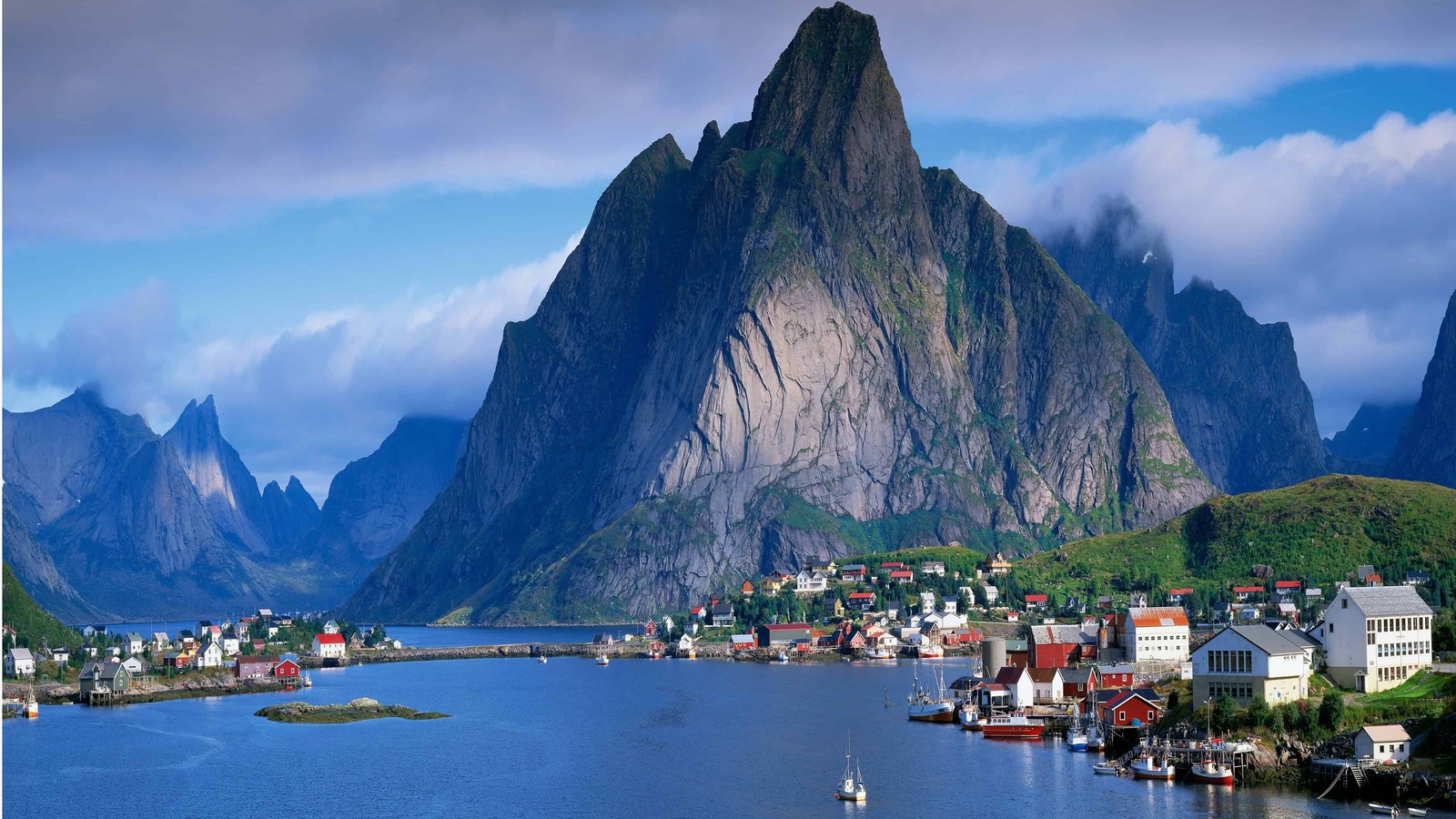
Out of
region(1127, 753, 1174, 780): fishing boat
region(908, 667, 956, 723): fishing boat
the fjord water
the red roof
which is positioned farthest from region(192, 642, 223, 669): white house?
region(1127, 753, 1174, 780): fishing boat

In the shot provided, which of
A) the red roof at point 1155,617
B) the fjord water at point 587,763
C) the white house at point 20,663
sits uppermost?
the red roof at point 1155,617

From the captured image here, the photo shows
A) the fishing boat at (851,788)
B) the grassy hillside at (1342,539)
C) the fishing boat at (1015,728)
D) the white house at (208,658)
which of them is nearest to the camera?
the fishing boat at (851,788)

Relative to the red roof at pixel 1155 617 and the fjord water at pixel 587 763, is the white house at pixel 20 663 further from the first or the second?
the red roof at pixel 1155 617

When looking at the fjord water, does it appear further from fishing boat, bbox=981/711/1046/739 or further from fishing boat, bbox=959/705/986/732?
fishing boat, bbox=981/711/1046/739

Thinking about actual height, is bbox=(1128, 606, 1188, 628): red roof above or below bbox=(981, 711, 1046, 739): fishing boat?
above

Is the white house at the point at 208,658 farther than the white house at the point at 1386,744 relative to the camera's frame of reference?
Yes

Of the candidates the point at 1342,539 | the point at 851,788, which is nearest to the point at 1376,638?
the point at 851,788

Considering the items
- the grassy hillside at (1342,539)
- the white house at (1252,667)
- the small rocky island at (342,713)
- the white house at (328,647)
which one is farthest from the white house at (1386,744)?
the white house at (328,647)

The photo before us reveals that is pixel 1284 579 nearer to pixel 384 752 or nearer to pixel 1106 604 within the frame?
pixel 1106 604
